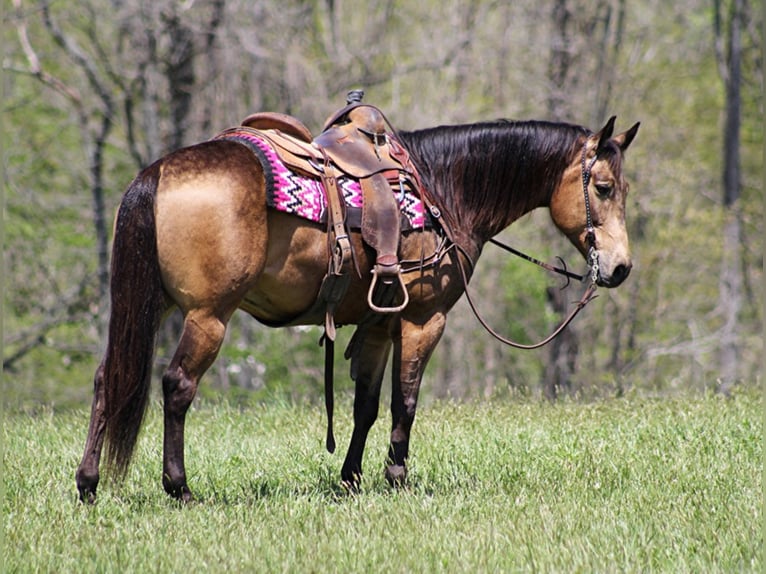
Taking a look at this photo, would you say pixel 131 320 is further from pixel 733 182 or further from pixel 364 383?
pixel 733 182

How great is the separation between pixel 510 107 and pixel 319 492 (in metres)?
13.1

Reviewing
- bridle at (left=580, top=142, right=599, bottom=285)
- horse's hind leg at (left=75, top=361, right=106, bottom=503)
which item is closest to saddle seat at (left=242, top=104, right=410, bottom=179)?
bridle at (left=580, top=142, right=599, bottom=285)

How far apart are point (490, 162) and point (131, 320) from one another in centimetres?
233

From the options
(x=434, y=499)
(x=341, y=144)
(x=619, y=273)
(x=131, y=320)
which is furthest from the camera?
(x=619, y=273)

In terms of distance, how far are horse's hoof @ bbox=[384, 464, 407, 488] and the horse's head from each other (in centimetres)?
158

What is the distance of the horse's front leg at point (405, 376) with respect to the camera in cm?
577

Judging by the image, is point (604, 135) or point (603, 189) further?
point (603, 189)

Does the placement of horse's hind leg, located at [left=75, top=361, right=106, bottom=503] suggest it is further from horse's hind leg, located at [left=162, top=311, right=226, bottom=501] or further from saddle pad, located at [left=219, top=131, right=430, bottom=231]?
saddle pad, located at [left=219, top=131, right=430, bottom=231]

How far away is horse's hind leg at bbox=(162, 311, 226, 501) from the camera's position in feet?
16.4

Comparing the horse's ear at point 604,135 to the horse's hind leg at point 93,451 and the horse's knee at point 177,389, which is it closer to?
the horse's knee at point 177,389

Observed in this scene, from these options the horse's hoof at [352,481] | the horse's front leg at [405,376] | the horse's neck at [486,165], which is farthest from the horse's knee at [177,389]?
the horse's neck at [486,165]

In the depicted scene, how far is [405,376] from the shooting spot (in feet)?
19.0

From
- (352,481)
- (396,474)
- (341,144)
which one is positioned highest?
(341,144)

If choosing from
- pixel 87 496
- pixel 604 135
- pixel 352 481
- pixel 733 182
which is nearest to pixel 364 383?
pixel 352 481
